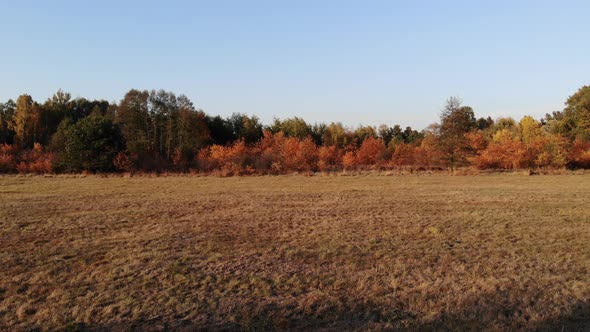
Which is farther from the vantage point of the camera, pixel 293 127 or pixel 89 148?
pixel 293 127

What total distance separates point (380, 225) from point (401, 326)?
269 inches

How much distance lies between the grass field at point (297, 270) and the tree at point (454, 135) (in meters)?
31.2

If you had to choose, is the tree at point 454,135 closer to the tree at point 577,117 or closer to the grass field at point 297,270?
the tree at point 577,117

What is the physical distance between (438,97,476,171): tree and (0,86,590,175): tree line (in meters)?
0.10

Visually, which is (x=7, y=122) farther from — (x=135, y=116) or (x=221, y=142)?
(x=221, y=142)

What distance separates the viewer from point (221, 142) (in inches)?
2530

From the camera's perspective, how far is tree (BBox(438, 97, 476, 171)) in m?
44.0

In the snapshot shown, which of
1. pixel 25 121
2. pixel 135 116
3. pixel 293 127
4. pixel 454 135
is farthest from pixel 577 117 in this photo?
pixel 25 121

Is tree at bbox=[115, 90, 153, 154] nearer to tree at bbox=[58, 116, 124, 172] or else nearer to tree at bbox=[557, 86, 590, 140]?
tree at bbox=[58, 116, 124, 172]

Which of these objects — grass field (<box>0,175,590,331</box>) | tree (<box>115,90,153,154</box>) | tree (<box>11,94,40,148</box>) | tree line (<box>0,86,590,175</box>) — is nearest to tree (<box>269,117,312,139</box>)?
tree line (<box>0,86,590,175</box>)

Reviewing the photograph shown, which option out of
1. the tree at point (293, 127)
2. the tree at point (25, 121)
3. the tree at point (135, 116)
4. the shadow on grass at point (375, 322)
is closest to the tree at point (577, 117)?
the tree at point (293, 127)

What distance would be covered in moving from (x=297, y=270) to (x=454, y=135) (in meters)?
41.0

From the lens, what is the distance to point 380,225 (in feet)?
38.1

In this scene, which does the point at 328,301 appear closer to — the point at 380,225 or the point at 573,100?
the point at 380,225
